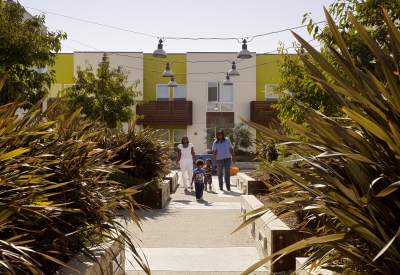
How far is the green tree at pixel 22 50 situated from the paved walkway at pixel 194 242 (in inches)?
147

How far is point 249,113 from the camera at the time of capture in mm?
42031

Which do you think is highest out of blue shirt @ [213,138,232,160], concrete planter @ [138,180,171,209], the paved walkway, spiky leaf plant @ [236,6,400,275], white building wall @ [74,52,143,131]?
white building wall @ [74,52,143,131]

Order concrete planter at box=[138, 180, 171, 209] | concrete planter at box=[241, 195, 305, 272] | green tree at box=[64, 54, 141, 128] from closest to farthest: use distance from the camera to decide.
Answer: concrete planter at box=[241, 195, 305, 272], concrete planter at box=[138, 180, 171, 209], green tree at box=[64, 54, 141, 128]

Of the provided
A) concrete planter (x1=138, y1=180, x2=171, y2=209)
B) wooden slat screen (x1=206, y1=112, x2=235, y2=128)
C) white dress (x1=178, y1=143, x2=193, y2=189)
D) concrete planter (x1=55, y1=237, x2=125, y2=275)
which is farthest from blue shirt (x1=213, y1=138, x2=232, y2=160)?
wooden slat screen (x1=206, y1=112, x2=235, y2=128)

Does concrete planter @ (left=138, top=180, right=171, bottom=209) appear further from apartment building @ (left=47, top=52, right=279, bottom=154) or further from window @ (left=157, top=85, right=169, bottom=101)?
window @ (left=157, top=85, right=169, bottom=101)

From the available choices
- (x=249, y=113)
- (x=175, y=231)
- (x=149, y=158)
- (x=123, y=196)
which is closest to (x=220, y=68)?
(x=249, y=113)

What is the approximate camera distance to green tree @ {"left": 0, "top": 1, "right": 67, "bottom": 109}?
11.7m

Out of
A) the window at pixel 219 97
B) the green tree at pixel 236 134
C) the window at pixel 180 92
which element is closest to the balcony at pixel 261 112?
the green tree at pixel 236 134

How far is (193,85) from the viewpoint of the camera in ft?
139

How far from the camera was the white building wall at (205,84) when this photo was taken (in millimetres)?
41688

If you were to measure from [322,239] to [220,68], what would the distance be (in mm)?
38928

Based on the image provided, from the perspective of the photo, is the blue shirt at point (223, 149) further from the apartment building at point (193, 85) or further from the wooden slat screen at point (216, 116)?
the wooden slat screen at point (216, 116)

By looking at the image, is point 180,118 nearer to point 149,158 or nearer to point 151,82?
point 151,82

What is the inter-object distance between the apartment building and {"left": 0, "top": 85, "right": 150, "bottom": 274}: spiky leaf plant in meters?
35.8
